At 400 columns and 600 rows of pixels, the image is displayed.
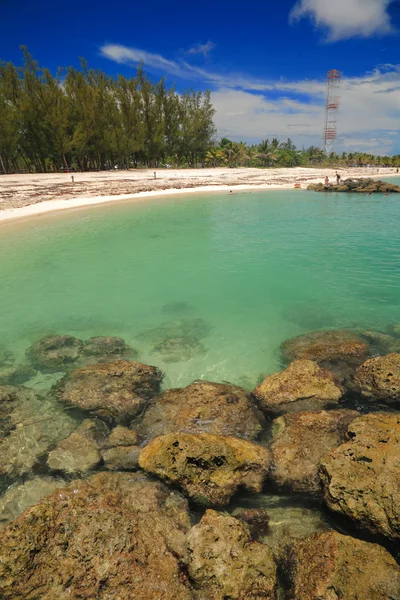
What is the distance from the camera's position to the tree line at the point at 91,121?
5394 cm

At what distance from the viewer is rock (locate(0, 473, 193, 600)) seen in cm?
347

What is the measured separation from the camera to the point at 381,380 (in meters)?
6.87

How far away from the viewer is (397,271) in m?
15.3

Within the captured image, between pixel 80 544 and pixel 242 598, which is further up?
pixel 80 544

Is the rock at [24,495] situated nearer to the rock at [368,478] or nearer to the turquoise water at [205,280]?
the turquoise water at [205,280]

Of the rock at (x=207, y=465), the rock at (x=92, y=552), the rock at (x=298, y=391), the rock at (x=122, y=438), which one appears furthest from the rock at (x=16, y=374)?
the rock at (x=298, y=391)

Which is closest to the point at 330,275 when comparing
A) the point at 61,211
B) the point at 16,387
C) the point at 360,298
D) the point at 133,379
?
the point at 360,298

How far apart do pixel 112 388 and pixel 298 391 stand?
3.83m

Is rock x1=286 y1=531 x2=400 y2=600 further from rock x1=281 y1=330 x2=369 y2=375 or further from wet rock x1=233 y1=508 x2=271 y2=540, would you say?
rock x1=281 y1=330 x2=369 y2=375

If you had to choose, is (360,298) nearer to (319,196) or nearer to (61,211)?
(61,211)

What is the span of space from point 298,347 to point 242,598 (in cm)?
613

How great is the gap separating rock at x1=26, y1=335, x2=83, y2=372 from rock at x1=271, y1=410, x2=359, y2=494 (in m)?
5.47

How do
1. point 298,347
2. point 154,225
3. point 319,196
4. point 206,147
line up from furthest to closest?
point 206,147 → point 319,196 → point 154,225 → point 298,347

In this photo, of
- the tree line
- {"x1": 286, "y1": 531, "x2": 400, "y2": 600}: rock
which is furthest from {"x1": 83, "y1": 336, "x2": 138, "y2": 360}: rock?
the tree line
